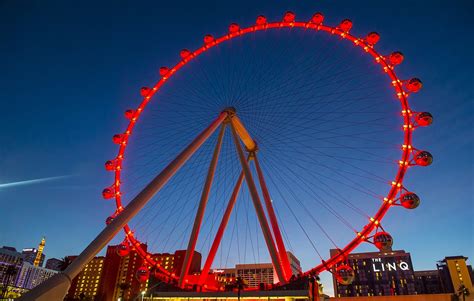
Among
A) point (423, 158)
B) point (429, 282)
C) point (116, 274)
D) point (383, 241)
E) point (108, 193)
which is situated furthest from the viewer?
point (429, 282)

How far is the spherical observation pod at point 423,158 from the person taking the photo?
19553 mm

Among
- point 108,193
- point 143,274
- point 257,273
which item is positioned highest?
point 257,273

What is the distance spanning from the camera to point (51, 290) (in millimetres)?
12688

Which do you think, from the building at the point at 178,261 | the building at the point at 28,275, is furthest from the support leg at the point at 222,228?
the building at the point at 28,275

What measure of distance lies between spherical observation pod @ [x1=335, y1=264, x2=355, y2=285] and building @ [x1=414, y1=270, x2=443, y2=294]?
127 m

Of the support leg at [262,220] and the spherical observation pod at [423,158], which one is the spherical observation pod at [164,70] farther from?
the spherical observation pod at [423,158]

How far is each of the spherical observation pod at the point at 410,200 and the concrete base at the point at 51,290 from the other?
17.9 m

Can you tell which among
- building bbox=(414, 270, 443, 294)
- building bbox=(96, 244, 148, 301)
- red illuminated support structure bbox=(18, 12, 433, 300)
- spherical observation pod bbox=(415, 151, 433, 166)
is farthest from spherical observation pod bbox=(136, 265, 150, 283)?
building bbox=(414, 270, 443, 294)

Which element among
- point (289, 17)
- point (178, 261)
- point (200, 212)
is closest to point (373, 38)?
point (289, 17)

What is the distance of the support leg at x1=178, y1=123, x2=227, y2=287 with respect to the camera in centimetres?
2514

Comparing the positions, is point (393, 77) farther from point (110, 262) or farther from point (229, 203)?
point (110, 262)

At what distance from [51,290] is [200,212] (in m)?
13.6

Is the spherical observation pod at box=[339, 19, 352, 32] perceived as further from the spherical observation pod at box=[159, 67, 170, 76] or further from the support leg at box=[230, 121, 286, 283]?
the spherical observation pod at box=[159, 67, 170, 76]

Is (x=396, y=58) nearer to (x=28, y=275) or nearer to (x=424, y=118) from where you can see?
(x=424, y=118)
